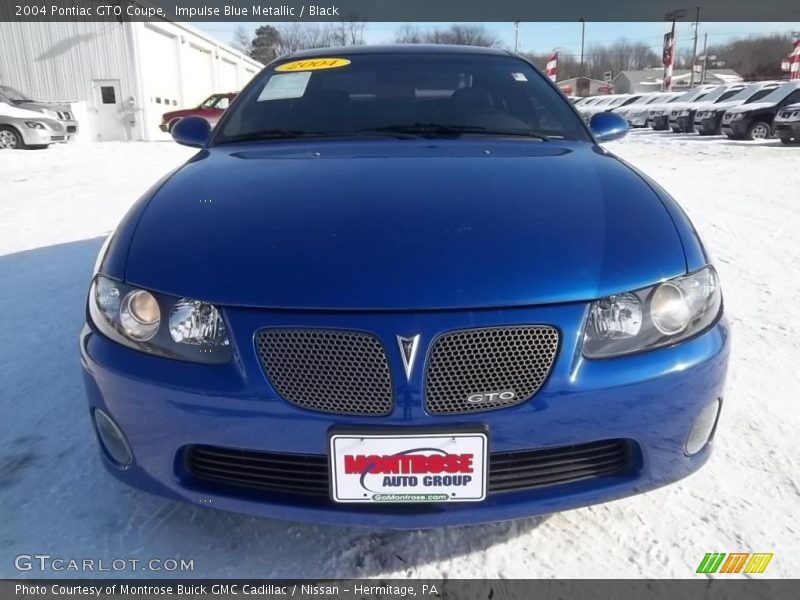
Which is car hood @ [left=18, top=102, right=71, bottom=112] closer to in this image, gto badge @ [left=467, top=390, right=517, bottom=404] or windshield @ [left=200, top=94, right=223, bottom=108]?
windshield @ [left=200, top=94, right=223, bottom=108]

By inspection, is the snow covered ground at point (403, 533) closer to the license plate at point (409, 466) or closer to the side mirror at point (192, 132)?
the license plate at point (409, 466)

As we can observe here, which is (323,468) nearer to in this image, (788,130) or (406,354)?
(406,354)

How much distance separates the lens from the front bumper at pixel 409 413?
1414mm

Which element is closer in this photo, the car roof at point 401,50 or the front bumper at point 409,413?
the front bumper at point 409,413

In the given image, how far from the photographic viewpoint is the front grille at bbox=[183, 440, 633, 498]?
1491 millimetres

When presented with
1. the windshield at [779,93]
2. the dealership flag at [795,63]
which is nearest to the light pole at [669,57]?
the dealership flag at [795,63]

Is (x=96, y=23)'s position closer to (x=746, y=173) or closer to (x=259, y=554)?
(x=746, y=173)

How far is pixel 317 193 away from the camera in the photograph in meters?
1.85

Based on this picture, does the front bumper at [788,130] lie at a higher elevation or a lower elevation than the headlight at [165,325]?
lower

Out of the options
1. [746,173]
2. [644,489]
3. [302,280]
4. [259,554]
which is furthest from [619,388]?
[746,173]

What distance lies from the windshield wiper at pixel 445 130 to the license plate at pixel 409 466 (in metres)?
1.47

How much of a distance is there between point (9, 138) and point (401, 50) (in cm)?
1360

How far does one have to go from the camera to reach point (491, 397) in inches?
56.2

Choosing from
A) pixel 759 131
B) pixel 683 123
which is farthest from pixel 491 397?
pixel 683 123
